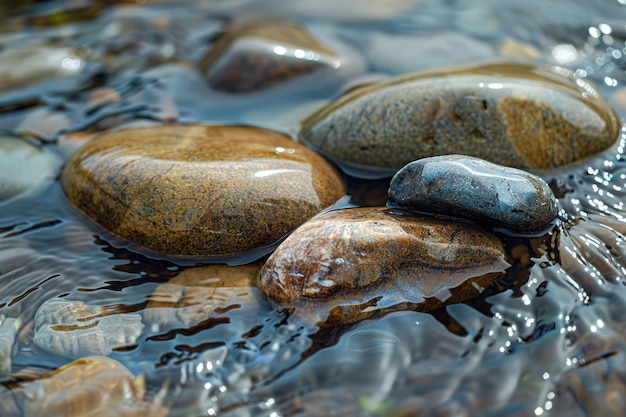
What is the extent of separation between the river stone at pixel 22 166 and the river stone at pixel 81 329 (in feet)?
4.87

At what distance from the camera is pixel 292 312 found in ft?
11.6

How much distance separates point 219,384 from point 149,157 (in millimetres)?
1787

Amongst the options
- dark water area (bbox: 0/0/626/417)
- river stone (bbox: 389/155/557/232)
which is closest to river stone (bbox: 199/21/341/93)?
dark water area (bbox: 0/0/626/417)

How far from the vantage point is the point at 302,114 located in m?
5.47

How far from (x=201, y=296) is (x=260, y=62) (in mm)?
2899

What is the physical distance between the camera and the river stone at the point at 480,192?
3670 mm

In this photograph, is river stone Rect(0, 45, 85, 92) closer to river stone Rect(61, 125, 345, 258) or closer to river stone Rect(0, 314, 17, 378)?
Answer: river stone Rect(61, 125, 345, 258)

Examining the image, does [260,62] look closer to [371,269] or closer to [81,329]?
[371,269]

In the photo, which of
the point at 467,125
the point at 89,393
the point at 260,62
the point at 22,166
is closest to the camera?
the point at 89,393

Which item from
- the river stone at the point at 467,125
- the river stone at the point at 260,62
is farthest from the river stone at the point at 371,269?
the river stone at the point at 260,62

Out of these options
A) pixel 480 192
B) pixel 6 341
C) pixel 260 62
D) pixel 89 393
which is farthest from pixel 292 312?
pixel 260 62

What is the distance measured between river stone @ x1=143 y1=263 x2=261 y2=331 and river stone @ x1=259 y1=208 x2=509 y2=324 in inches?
6.4

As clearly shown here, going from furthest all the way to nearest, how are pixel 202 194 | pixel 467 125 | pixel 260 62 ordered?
pixel 260 62 → pixel 467 125 → pixel 202 194

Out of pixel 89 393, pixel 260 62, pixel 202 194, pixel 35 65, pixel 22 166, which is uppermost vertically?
pixel 260 62
